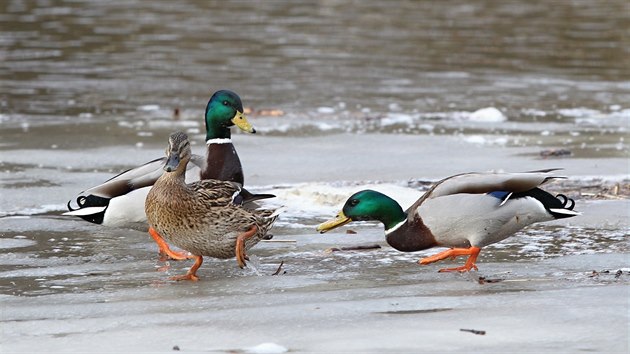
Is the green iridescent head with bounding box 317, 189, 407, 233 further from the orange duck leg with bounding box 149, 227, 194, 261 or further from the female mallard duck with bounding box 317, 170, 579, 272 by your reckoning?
the orange duck leg with bounding box 149, 227, 194, 261

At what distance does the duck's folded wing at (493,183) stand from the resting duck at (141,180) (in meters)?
0.92

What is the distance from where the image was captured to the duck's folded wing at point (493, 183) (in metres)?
5.78

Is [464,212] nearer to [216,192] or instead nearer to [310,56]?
[216,192]

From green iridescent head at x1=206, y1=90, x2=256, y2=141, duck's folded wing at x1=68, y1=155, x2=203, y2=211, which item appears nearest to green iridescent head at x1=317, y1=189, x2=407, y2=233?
duck's folded wing at x1=68, y1=155, x2=203, y2=211

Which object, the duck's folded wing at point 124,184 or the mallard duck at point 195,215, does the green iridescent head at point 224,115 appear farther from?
the mallard duck at point 195,215

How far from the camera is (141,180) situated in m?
6.61

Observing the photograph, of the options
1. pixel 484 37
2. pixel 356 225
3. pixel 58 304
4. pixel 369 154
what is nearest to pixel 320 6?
pixel 484 37

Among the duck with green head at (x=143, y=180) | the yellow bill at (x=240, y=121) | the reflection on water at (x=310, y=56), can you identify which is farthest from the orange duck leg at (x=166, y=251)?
the reflection on water at (x=310, y=56)

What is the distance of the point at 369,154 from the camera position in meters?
9.44

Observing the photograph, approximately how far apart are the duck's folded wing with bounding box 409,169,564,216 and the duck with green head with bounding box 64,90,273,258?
0.92m

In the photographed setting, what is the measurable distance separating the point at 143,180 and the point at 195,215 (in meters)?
0.88

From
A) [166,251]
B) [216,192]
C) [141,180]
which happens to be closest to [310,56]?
[141,180]

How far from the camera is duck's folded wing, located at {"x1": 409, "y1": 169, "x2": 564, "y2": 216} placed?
19.0 ft

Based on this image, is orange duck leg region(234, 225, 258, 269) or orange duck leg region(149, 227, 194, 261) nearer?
orange duck leg region(234, 225, 258, 269)
